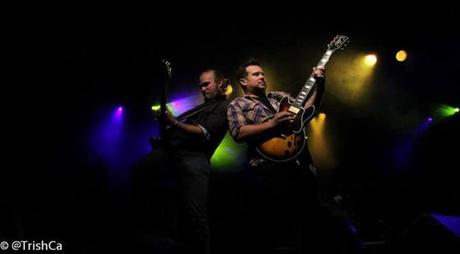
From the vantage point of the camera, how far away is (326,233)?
289cm

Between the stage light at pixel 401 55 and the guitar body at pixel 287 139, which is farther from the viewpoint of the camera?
the stage light at pixel 401 55

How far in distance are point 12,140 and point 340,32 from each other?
6.83m

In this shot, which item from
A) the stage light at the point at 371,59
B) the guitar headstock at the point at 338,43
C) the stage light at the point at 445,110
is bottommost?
the guitar headstock at the point at 338,43

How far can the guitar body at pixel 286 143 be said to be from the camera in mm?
3033

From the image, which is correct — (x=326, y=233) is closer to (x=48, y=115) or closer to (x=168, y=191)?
(x=168, y=191)

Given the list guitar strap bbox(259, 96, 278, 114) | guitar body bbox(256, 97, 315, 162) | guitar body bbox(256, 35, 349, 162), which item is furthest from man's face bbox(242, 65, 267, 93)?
guitar body bbox(256, 97, 315, 162)

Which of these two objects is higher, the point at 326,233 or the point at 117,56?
the point at 117,56

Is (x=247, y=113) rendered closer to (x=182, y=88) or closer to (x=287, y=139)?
(x=287, y=139)

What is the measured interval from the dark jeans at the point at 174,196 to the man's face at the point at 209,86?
89 centimetres

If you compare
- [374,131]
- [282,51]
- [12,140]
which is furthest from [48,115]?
[374,131]

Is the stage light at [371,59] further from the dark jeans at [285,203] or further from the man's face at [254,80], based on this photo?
the dark jeans at [285,203]

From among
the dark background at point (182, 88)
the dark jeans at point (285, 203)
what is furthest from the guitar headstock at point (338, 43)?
the dark background at point (182, 88)

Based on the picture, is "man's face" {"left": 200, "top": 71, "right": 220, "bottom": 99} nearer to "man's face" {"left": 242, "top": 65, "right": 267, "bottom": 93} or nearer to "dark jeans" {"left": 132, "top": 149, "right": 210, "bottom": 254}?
"man's face" {"left": 242, "top": 65, "right": 267, "bottom": 93}

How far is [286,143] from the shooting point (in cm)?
307
